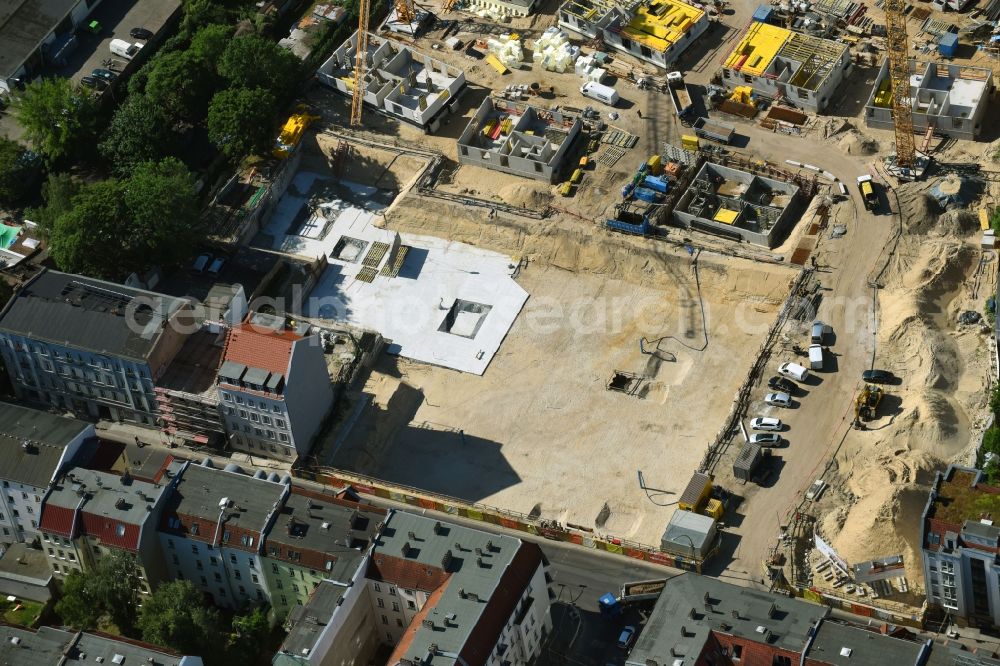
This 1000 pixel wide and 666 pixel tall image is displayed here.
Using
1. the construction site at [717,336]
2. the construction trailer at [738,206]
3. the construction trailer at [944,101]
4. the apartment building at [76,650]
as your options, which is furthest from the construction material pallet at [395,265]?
the apartment building at [76,650]

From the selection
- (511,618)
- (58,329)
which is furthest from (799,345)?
(58,329)

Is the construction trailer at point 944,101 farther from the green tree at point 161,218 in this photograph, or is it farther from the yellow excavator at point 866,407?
the green tree at point 161,218

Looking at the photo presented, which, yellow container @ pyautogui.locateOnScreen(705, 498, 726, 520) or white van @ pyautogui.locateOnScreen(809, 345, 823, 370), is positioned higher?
white van @ pyautogui.locateOnScreen(809, 345, 823, 370)

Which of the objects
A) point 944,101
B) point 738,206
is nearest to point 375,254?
point 738,206

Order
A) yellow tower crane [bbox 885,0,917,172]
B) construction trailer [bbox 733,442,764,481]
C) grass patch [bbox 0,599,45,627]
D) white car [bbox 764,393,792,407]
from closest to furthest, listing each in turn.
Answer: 1. grass patch [bbox 0,599,45,627]
2. construction trailer [bbox 733,442,764,481]
3. white car [bbox 764,393,792,407]
4. yellow tower crane [bbox 885,0,917,172]

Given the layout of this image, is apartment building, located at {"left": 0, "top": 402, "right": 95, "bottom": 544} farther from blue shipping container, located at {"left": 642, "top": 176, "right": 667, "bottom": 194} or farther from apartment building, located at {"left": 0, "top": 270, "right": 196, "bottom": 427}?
blue shipping container, located at {"left": 642, "top": 176, "right": 667, "bottom": 194}

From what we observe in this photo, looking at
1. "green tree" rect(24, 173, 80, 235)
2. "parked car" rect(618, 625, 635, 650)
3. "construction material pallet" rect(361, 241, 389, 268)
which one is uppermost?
"green tree" rect(24, 173, 80, 235)

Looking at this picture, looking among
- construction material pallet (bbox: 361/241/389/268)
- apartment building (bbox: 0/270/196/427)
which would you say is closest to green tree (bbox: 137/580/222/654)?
apartment building (bbox: 0/270/196/427)
